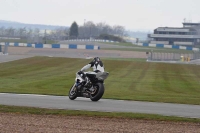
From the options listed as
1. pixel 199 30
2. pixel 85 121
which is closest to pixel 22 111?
pixel 85 121

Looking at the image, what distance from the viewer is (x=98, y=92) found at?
15828 mm

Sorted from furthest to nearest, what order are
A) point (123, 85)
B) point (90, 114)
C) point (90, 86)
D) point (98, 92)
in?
point (123, 85) → point (90, 86) → point (98, 92) → point (90, 114)

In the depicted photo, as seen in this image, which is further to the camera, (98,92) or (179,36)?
(179,36)

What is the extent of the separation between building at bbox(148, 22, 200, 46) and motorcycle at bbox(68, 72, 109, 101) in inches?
5155

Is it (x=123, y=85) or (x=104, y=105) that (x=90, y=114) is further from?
(x=123, y=85)

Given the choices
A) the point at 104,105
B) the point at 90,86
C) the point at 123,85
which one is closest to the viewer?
the point at 104,105

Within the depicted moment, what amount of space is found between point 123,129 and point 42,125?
6.02 ft

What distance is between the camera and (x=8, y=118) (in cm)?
1176

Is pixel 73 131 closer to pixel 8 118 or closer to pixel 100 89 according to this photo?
pixel 8 118

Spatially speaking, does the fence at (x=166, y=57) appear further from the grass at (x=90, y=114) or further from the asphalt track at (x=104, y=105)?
the grass at (x=90, y=114)

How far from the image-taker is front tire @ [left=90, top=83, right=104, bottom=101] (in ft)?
51.6

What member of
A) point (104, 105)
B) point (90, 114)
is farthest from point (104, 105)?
point (90, 114)

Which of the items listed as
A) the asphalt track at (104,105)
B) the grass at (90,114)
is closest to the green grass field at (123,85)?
the asphalt track at (104,105)

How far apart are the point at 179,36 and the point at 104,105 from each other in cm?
13487
